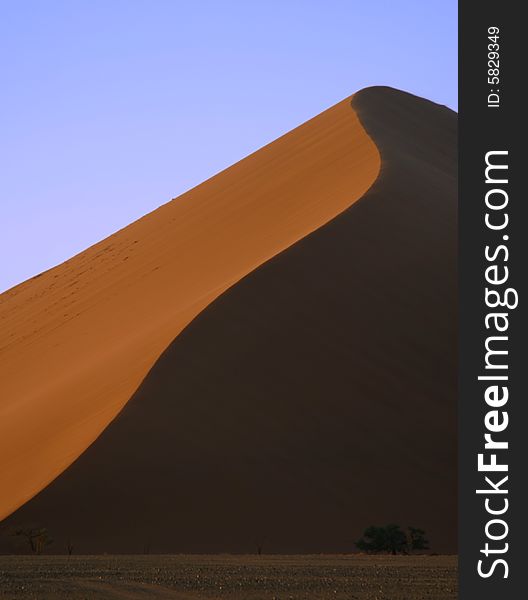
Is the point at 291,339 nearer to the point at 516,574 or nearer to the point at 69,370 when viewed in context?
the point at 69,370

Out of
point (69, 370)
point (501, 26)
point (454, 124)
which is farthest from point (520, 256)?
point (454, 124)

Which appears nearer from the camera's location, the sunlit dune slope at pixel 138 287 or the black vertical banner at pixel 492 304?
the black vertical banner at pixel 492 304

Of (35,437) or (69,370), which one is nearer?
(35,437)

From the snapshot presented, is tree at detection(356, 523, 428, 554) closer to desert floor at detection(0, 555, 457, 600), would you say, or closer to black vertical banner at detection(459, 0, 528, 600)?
desert floor at detection(0, 555, 457, 600)

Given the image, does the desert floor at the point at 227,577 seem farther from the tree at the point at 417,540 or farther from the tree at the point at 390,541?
the tree at the point at 417,540

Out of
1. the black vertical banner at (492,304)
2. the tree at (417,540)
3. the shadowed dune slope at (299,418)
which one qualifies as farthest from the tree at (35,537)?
the black vertical banner at (492,304)

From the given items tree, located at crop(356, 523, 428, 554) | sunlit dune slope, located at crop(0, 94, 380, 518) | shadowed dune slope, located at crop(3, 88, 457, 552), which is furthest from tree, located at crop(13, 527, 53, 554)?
tree, located at crop(356, 523, 428, 554)
